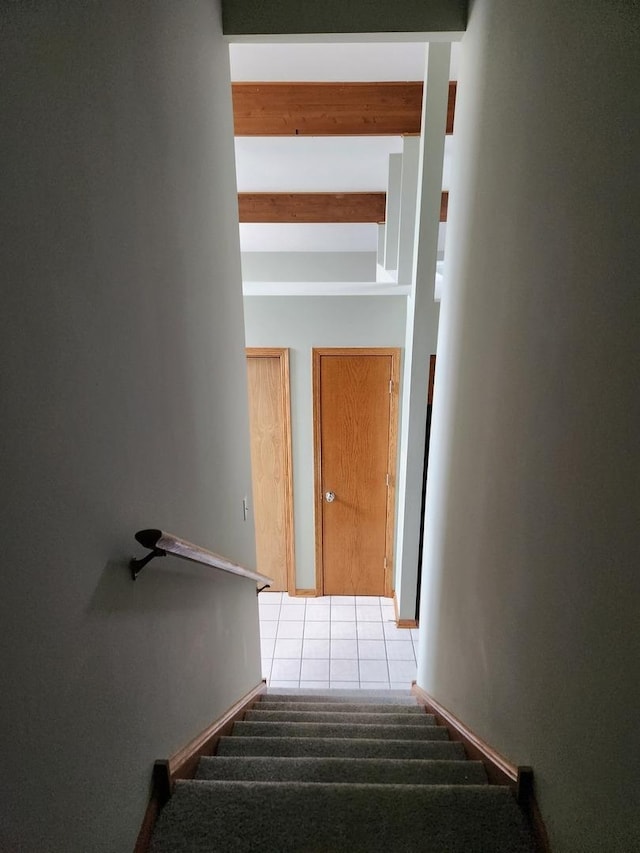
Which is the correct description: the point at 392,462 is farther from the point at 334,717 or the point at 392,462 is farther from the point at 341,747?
the point at 341,747

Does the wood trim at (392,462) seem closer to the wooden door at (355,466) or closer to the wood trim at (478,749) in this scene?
the wooden door at (355,466)

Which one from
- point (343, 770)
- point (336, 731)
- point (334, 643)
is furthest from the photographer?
point (334, 643)

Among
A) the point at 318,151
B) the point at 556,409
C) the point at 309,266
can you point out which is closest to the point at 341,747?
the point at 556,409

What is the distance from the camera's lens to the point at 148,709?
44.1 inches

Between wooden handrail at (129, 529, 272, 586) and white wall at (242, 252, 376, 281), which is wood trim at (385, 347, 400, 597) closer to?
white wall at (242, 252, 376, 281)

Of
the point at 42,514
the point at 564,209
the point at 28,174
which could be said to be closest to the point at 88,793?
the point at 42,514

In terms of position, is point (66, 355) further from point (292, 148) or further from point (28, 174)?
point (292, 148)

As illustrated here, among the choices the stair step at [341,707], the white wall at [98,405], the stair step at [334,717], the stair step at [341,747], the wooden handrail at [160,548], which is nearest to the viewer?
the white wall at [98,405]

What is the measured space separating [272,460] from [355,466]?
2.48 ft

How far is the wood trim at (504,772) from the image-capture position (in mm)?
1080

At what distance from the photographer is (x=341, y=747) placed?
1.67 meters

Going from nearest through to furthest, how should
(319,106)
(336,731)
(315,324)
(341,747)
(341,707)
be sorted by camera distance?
(341,747) → (336,731) → (341,707) → (319,106) → (315,324)

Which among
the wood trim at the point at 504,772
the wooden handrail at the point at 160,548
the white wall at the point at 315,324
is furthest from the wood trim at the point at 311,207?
the wood trim at the point at 504,772

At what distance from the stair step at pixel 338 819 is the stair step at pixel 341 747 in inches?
17.0
